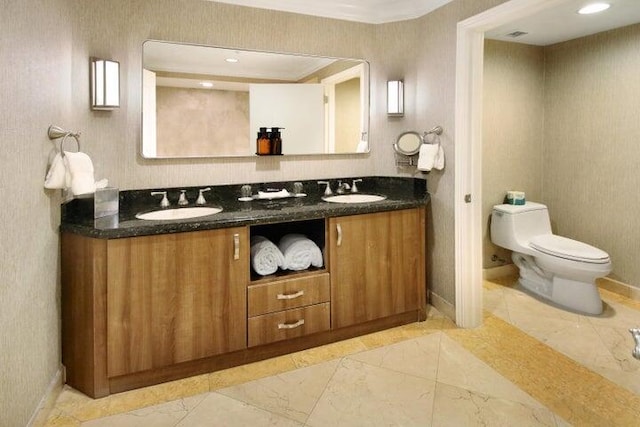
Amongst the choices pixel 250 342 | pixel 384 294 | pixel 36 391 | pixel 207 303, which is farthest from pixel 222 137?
pixel 36 391

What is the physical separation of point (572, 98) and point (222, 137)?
291 cm

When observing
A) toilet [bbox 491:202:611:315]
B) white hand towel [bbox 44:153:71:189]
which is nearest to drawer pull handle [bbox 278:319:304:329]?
white hand towel [bbox 44:153:71:189]

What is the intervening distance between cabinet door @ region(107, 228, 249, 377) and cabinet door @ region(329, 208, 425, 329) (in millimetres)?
554

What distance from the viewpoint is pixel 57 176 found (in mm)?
1671

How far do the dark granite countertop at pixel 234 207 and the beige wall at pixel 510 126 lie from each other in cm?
102

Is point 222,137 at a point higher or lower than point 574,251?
higher

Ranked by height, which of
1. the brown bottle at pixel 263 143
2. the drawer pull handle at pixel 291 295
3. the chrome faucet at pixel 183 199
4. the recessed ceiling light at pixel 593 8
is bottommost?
the drawer pull handle at pixel 291 295

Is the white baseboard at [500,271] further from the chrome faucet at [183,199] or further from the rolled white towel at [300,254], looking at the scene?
the chrome faucet at [183,199]

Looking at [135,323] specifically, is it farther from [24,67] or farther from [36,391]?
[24,67]

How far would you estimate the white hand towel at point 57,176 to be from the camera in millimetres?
1662

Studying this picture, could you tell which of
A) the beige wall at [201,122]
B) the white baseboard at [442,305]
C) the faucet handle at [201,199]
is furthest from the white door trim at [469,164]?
the faucet handle at [201,199]

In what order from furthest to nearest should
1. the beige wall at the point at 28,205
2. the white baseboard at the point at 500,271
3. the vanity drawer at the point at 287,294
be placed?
the white baseboard at the point at 500,271
the vanity drawer at the point at 287,294
the beige wall at the point at 28,205

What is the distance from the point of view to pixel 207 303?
195cm

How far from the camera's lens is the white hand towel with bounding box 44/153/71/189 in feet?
5.45
